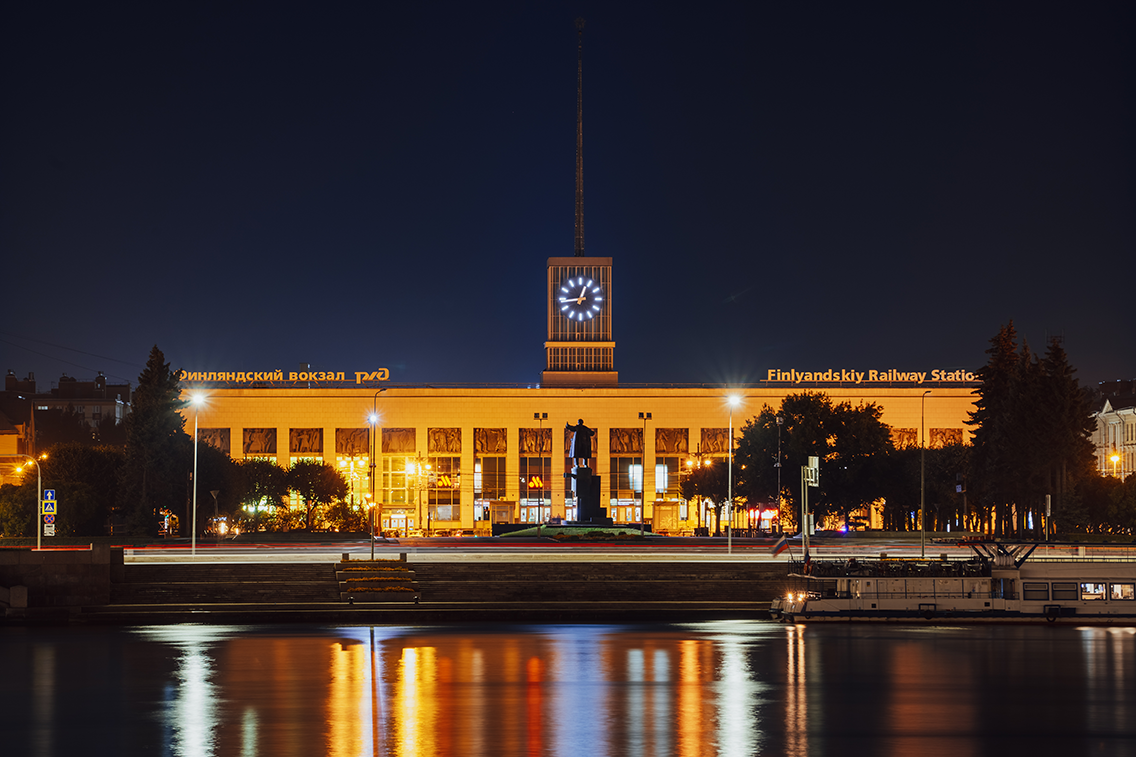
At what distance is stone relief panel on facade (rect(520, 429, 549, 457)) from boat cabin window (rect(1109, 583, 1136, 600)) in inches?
4438

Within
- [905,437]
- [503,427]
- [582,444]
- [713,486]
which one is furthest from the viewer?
[503,427]

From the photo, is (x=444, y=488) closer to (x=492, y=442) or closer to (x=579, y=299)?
(x=492, y=442)

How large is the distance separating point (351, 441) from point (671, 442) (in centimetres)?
4397

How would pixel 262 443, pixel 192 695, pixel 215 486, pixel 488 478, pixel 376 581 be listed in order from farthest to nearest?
pixel 262 443
pixel 488 478
pixel 215 486
pixel 376 581
pixel 192 695

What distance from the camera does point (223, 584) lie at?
49312 millimetres

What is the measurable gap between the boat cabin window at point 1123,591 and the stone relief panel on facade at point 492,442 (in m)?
114

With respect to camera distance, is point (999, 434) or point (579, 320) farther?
point (579, 320)

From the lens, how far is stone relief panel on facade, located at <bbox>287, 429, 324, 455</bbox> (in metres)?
159

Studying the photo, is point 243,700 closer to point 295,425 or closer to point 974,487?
point 974,487

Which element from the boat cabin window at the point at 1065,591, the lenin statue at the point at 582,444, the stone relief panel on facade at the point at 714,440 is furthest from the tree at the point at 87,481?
the stone relief panel on facade at the point at 714,440

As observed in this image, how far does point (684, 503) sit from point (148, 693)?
12711 centimetres

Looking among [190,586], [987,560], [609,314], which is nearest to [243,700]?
[190,586]

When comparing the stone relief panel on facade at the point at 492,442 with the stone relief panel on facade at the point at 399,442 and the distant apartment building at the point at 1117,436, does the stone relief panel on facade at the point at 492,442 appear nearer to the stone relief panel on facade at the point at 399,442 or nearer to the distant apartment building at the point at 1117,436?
the stone relief panel on facade at the point at 399,442

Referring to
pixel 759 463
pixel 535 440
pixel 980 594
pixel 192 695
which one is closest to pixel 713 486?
pixel 759 463
